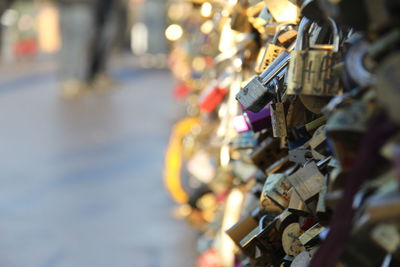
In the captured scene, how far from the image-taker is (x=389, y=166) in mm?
770

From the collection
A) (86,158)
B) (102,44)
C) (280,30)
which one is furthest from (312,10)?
(102,44)

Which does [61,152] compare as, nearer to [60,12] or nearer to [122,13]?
[60,12]

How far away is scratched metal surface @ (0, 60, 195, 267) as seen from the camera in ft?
10.4

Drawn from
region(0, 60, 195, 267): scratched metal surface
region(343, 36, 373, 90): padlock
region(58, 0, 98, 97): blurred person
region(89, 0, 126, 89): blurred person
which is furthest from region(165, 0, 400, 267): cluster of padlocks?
region(89, 0, 126, 89): blurred person

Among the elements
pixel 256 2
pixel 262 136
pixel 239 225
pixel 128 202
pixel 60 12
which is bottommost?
pixel 239 225

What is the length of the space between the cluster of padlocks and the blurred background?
1.14 meters

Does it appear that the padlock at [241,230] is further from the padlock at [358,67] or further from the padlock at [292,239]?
the padlock at [358,67]

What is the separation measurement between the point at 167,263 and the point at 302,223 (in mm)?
1853

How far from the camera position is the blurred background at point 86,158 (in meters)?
3.27

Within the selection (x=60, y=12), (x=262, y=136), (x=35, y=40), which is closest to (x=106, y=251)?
(x=262, y=136)

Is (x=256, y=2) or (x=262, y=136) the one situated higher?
(x=256, y=2)

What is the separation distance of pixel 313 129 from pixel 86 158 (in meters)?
4.13

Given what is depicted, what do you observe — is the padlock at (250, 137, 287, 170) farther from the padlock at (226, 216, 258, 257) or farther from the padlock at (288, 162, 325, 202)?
the padlock at (288, 162, 325, 202)

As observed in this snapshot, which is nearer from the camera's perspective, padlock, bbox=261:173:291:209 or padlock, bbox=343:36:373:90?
padlock, bbox=343:36:373:90
